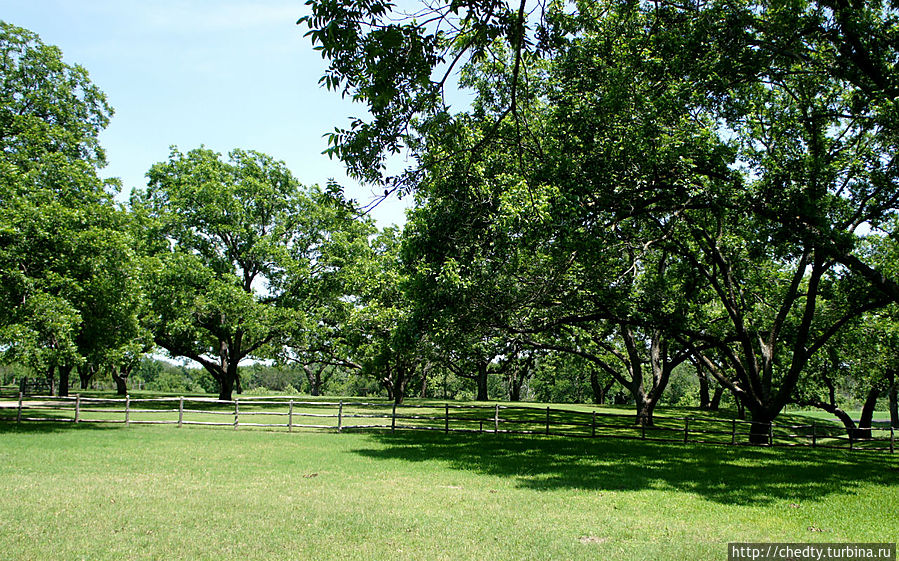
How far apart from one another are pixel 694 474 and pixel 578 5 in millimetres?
10954

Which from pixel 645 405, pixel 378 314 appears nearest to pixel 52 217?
pixel 378 314

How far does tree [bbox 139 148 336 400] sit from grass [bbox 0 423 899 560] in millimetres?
14162

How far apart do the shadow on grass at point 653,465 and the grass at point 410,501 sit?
10cm

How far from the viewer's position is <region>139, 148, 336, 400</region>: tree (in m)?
30.6

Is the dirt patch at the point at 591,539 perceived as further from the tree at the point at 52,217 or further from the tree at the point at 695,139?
the tree at the point at 52,217

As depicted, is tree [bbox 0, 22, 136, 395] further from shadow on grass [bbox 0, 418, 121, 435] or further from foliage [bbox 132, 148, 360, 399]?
foliage [bbox 132, 148, 360, 399]

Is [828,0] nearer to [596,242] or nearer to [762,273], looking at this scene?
[596,242]

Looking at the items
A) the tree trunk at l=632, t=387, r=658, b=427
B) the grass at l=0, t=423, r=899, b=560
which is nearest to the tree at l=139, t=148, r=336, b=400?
the grass at l=0, t=423, r=899, b=560

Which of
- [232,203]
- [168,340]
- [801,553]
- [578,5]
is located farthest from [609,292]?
[168,340]

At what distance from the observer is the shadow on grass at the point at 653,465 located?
11297 mm

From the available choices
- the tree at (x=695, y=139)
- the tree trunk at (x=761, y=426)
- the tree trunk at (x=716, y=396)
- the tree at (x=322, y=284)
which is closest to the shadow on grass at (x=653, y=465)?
the tree trunk at (x=761, y=426)

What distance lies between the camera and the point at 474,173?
41.5ft

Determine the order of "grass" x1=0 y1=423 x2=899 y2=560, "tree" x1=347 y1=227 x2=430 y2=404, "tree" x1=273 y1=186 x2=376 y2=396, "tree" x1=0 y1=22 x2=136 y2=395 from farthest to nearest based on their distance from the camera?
"tree" x1=273 y1=186 x2=376 y2=396, "tree" x1=347 y1=227 x2=430 y2=404, "tree" x1=0 y1=22 x2=136 y2=395, "grass" x1=0 y1=423 x2=899 y2=560

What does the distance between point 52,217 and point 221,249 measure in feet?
55.4
